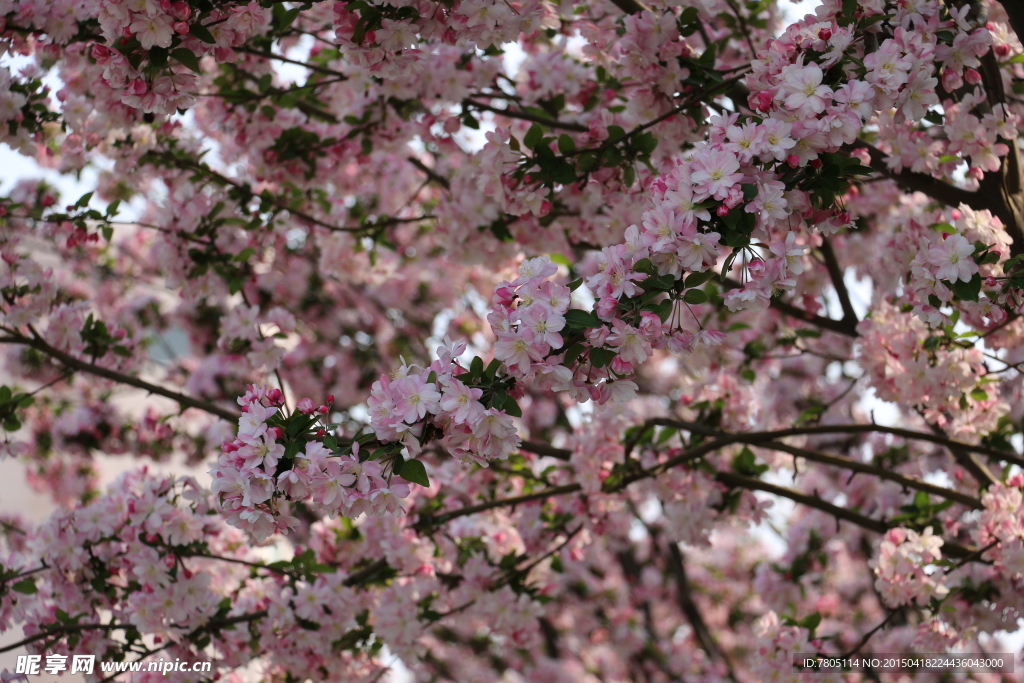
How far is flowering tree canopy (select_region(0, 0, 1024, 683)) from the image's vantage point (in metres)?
1.65

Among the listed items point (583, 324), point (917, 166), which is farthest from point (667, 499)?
point (583, 324)

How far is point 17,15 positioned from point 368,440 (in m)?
1.92

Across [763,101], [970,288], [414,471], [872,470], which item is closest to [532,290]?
[414,471]

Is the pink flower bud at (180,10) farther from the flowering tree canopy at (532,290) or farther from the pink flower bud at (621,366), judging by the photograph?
the pink flower bud at (621,366)

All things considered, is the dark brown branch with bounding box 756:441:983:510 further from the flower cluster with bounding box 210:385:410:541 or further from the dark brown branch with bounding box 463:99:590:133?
the flower cluster with bounding box 210:385:410:541

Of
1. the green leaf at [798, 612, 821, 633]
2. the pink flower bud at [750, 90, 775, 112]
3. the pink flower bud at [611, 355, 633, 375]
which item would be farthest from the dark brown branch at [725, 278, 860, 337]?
the pink flower bud at [611, 355, 633, 375]

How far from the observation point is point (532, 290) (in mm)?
1621

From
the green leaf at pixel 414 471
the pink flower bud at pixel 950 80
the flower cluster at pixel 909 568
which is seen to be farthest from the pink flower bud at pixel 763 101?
the flower cluster at pixel 909 568

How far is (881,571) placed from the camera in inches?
113

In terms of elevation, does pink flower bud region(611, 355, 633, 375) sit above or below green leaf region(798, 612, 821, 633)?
above

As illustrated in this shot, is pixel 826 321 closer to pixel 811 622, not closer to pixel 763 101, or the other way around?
pixel 811 622

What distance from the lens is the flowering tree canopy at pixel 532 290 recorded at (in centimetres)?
165

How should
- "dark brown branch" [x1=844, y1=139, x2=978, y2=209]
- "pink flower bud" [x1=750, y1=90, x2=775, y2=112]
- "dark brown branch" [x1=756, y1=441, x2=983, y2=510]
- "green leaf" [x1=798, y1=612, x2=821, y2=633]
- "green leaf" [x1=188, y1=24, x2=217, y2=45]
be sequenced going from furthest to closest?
"green leaf" [x1=798, y1=612, x2=821, y2=633], "dark brown branch" [x1=756, y1=441, x2=983, y2=510], "dark brown branch" [x1=844, y1=139, x2=978, y2=209], "green leaf" [x1=188, y1=24, x2=217, y2=45], "pink flower bud" [x1=750, y1=90, x2=775, y2=112]

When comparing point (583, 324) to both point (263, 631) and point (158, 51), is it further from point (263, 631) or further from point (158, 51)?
point (263, 631)
